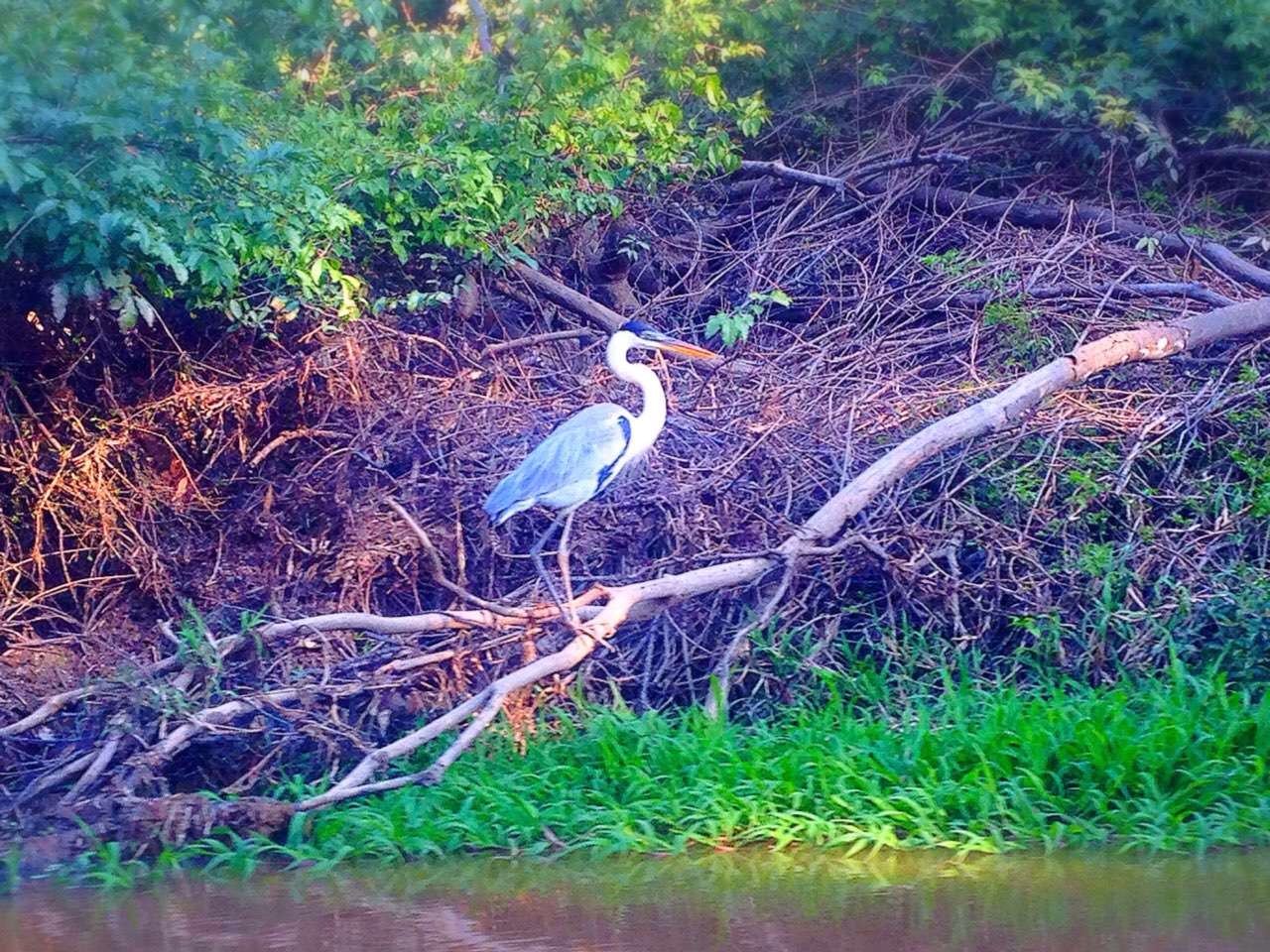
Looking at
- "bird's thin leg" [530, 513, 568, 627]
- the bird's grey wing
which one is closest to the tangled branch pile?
"bird's thin leg" [530, 513, 568, 627]

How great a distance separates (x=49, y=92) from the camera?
16.6 feet

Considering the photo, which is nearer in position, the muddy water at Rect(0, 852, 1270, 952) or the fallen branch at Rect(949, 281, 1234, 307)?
the muddy water at Rect(0, 852, 1270, 952)

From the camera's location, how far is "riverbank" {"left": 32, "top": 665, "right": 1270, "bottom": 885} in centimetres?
491

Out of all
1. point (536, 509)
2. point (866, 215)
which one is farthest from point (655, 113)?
point (536, 509)

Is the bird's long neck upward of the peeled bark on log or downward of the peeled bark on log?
upward

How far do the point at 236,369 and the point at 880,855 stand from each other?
179 inches

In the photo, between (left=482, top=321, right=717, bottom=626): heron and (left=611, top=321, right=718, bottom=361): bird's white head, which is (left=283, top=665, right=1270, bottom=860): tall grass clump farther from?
(left=611, top=321, right=718, bottom=361): bird's white head

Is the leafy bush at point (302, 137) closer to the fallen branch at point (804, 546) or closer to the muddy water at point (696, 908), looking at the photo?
the fallen branch at point (804, 546)

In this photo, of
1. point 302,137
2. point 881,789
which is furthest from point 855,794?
point 302,137

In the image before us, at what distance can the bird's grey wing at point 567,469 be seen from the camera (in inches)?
243

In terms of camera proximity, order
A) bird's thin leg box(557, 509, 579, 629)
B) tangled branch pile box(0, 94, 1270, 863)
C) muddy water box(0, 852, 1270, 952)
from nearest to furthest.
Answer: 1. muddy water box(0, 852, 1270, 952)
2. bird's thin leg box(557, 509, 579, 629)
3. tangled branch pile box(0, 94, 1270, 863)

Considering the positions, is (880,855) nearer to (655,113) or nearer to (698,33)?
(655,113)

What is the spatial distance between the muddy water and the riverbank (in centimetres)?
12

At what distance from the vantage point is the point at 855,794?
504cm
